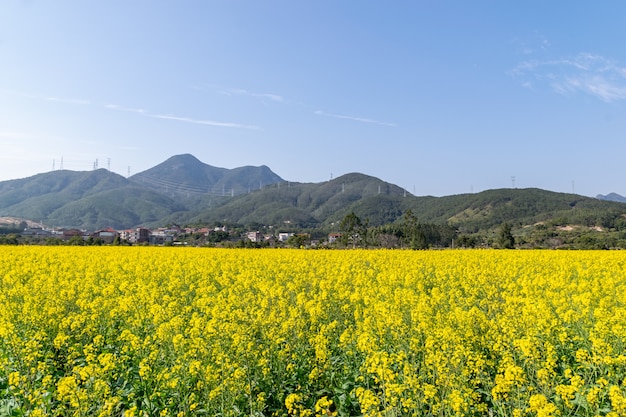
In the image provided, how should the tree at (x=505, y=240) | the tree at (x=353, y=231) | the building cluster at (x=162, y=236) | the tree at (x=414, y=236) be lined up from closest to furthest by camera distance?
the tree at (x=505, y=240)
the tree at (x=414, y=236)
the tree at (x=353, y=231)
the building cluster at (x=162, y=236)

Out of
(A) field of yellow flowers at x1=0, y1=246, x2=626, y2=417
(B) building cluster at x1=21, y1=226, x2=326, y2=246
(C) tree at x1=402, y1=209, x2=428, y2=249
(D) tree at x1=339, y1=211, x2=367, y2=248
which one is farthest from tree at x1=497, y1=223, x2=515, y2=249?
(A) field of yellow flowers at x1=0, y1=246, x2=626, y2=417

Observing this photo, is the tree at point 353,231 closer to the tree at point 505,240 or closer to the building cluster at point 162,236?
the building cluster at point 162,236

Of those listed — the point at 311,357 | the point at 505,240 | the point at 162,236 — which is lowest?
the point at 162,236

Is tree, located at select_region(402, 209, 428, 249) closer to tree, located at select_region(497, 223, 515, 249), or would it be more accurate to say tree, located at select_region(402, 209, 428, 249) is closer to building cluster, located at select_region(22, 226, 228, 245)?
tree, located at select_region(497, 223, 515, 249)

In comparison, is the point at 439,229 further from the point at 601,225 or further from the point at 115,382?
the point at 115,382

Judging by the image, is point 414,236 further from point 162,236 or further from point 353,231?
point 162,236

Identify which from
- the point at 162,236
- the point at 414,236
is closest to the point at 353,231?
the point at 414,236


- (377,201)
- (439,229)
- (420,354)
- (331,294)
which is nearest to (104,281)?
(331,294)

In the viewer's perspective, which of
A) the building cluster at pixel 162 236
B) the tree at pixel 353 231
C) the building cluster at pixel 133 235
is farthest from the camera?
the building cluster at pixel 133 235

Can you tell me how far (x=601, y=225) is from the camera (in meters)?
82.9

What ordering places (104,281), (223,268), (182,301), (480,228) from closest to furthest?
(182,301) < (104,281) < (223,268) < (480,228)

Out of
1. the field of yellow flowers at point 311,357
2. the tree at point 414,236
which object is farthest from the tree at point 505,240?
the field of yellow flowers at point 311,357

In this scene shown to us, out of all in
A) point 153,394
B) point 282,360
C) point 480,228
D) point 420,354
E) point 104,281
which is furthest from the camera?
point 480,228

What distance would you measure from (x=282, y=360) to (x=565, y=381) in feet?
13.5
